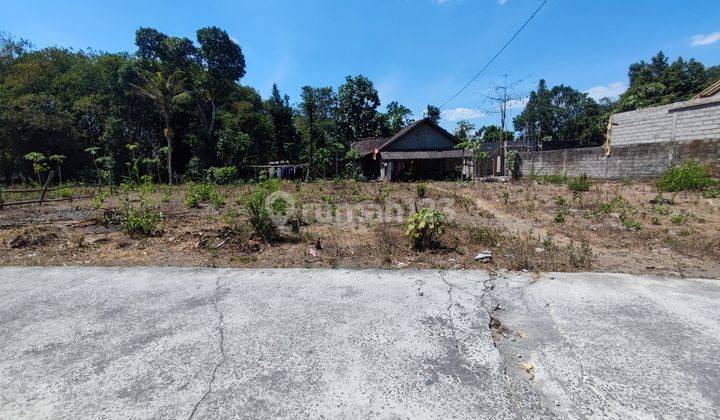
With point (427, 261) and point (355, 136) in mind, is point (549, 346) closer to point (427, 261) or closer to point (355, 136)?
point (427, 261)

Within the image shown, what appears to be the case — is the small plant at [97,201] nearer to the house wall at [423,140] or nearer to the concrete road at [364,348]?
the concrete road at [364,348]

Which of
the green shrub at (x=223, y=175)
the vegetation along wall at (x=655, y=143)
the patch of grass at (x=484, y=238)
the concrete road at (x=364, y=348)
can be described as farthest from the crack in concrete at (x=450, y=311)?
the green shrub at (x=223, y=175)

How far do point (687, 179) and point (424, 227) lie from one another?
34.1ft

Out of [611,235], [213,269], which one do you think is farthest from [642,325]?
[213,269]

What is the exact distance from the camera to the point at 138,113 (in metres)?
23.7

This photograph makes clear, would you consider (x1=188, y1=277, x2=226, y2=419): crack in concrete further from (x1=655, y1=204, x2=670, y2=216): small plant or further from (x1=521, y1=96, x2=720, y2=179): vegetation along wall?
(x1=521, y1=96, x2=720, y2=179): vegetation along wall

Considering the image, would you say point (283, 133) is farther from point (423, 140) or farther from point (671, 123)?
point (671, 123)

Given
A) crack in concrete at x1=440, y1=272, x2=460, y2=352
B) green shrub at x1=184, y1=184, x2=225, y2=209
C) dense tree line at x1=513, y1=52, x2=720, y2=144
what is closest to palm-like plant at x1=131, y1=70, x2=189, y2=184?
green shrub at x1=184, y1=184, x2=225, y2=209

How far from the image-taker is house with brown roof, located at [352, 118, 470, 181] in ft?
77.5

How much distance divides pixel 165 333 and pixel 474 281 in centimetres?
338

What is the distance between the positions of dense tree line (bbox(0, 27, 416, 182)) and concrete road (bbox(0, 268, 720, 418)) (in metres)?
21.3

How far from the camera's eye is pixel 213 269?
4.71 metres

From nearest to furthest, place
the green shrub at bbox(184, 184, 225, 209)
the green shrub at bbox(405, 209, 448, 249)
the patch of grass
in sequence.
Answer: the green shrub at bbox(405, 209, 448, 249)
the patch of grass
the green shrub at bbox(184, 184, 225, 209)

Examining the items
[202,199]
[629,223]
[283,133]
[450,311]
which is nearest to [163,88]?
[283,133]
